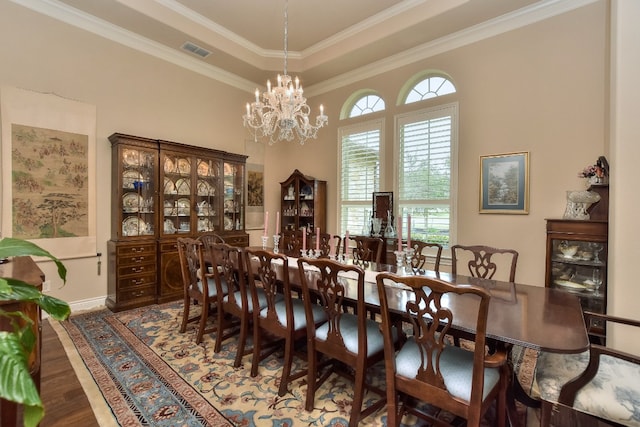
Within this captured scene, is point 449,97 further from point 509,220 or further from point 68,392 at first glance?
point 68,392

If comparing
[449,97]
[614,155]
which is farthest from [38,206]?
[614,155]

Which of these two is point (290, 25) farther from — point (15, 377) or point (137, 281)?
point (15, 377)

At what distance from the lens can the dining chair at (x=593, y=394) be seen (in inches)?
52.9

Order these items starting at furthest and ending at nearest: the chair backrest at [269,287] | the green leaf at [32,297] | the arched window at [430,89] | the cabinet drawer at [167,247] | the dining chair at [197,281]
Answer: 1. the arched window at [430,89]
2. the cabinet drawer at [167,247]
3. the dining chair at [197,281]
4. the chair backrest at [269,287]
5. the green leaf at [32,297]

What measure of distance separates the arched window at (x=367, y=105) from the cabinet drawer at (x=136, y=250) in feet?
12.5

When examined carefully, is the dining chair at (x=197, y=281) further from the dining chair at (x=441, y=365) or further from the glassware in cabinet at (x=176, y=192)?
the dining chair at (x=441, y=365)

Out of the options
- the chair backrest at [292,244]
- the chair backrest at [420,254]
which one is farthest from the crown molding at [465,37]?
the chair backrest at [292,244]

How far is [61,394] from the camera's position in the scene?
2.11 meters

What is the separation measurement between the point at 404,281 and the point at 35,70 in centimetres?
462

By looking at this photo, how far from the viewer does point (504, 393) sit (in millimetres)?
1540

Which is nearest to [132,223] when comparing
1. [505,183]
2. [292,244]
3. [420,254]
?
[292,244]

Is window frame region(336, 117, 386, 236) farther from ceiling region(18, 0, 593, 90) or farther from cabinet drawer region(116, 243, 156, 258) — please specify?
cabinet drawer region(116, 243, 156, 258)

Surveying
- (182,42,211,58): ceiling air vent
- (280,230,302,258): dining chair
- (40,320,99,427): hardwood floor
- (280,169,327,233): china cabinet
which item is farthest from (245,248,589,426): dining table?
(182,42,211,58): ceiling air vent

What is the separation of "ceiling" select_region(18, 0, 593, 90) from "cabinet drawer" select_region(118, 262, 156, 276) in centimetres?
303
